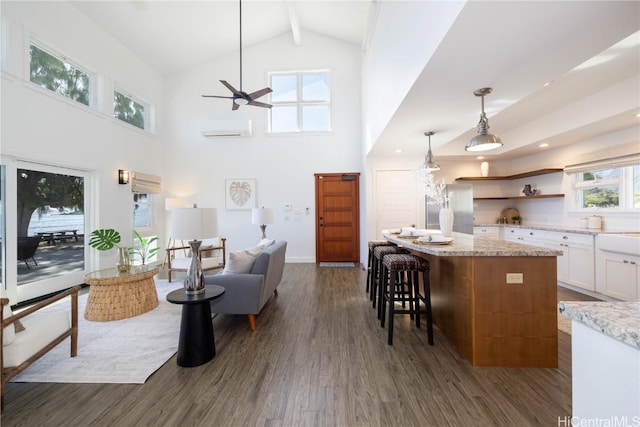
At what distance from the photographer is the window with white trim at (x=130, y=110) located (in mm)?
5121

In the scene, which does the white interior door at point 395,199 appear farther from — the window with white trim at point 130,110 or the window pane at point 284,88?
the window with white trim at point 130,110

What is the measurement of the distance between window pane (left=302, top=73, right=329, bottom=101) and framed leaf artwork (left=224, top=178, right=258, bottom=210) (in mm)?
2438

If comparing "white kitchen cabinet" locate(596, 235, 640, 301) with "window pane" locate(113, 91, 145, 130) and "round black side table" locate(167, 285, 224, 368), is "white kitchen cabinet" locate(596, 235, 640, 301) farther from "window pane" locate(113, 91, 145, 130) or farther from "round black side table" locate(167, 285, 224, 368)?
"window pane" locate(113, 91, 145, 130)

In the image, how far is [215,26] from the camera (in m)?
5.37

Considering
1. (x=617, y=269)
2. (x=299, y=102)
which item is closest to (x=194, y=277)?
(x=617, y=269)

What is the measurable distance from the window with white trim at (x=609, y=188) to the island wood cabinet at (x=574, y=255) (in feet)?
2.44

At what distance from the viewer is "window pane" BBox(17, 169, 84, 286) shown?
3.56m

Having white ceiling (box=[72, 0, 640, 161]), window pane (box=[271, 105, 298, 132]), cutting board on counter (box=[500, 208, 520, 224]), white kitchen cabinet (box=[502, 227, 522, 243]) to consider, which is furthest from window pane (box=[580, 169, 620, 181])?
window pane (box=[271, 105, 298, 132])

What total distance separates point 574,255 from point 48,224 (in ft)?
24.8

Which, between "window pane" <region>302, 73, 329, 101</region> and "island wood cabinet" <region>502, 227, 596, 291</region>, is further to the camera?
"window pane" <region>302, 73, 329, 101</region>

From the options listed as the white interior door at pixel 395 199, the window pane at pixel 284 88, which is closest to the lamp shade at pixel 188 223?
the white interior door at pixel 395 199

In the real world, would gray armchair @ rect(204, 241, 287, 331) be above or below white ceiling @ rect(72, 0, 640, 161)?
below

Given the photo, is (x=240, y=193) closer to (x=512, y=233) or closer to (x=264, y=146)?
(x=264, y=146)

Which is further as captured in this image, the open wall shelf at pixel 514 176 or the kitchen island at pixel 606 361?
the open wall shelf at pixel 514 176
